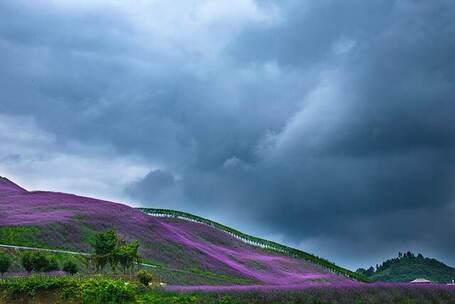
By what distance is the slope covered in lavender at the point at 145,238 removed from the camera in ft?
203

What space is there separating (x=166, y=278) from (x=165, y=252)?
1392 centimetres

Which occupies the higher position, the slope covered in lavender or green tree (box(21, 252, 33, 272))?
the slope covered in lavender

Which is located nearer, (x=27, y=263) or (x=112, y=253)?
(x=27, y=263)

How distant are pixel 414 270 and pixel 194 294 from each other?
287 ft

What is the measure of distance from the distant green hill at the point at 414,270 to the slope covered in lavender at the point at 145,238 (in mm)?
22337

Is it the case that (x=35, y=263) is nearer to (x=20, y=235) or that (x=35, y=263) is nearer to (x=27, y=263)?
(x=27, y=263)

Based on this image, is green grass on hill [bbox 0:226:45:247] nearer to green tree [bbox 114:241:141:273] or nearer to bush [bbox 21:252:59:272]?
bush [bbox 21:252:59:272]

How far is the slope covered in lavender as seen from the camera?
203 ft

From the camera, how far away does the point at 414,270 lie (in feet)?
373

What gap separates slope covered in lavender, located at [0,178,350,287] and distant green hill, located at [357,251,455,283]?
73.3 feet

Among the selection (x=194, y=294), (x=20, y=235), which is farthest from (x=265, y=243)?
(x=194, y=294)

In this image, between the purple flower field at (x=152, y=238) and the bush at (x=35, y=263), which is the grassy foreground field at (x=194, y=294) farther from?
the purple flower field at (x=152, y=238)

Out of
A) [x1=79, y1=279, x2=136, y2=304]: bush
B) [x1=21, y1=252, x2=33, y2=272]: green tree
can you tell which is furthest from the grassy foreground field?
[x1=21, y1=252, x2=33, y2=272]: green tree

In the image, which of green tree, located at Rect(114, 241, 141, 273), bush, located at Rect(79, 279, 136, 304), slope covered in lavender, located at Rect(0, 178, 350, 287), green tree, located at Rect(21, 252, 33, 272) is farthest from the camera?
slope covered in lavender, located at Rect(0, 178, 350, 287)
